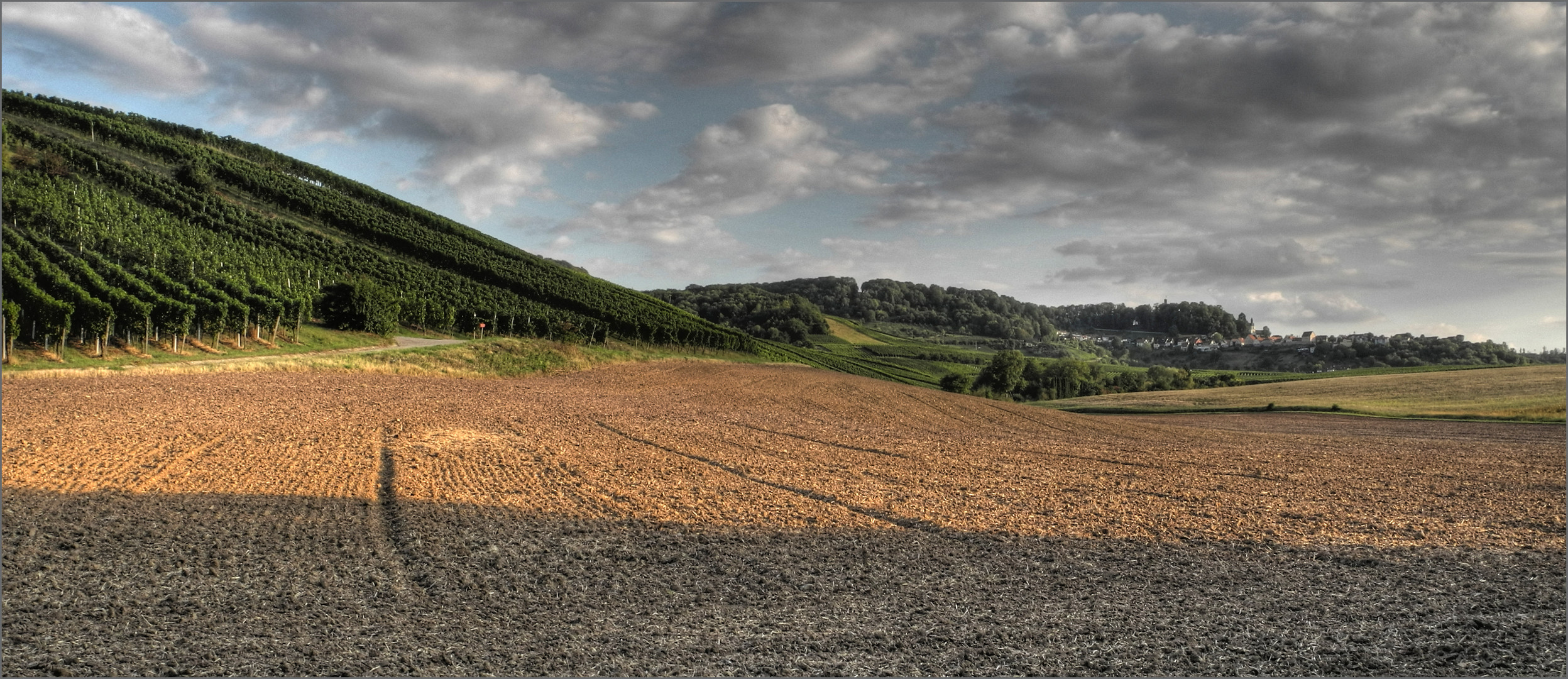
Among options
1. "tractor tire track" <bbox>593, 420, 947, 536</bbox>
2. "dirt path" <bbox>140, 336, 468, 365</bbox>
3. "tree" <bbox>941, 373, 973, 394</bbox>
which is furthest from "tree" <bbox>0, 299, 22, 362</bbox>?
"tree" <bbox>941, 373, 973, 394</bbox>

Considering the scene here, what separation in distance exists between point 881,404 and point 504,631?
3253cm

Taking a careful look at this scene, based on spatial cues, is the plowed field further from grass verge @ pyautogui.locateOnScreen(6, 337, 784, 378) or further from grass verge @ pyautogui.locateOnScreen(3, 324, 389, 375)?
grass verge @ pyautogui.locateOnScreen(3, 324, 389, 375)

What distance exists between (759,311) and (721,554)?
94099 mm

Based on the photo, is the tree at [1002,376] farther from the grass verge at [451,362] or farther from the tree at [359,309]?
the tree at [359,309]

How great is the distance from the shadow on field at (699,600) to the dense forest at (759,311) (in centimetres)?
8534

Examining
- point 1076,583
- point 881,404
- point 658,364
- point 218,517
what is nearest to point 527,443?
point 218,517

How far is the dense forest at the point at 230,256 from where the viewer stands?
38.8 m

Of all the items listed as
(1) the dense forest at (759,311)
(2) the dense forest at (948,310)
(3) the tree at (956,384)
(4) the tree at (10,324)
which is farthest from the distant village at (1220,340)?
(4) the tree at (10,324)

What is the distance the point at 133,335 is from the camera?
122 ft

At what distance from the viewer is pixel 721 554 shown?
39.0 ft

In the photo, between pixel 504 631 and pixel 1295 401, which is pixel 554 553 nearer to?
pixel 504 631

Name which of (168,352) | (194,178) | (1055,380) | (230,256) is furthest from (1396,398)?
(194,178)

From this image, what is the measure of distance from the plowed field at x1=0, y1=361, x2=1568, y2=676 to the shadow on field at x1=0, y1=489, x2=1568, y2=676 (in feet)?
0.17

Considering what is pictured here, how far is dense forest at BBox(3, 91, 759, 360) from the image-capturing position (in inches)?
1527
